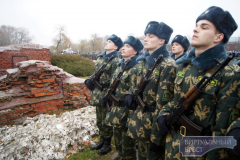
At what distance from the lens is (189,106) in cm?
151

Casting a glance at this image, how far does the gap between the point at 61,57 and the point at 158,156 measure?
36.9 ft

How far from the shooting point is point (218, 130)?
4.25ft

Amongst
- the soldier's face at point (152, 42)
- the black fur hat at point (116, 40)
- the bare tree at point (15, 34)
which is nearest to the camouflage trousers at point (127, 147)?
the soldier's face at point (152, 42)

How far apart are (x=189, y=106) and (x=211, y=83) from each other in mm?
298

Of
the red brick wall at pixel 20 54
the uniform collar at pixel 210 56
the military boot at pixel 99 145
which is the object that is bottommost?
the military boot at pixel 99 145

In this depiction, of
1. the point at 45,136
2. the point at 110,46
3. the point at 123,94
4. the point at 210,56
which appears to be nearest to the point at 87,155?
the point at 45,136

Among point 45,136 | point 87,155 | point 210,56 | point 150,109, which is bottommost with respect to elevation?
point 87,155

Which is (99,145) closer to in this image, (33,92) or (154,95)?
(154,95)

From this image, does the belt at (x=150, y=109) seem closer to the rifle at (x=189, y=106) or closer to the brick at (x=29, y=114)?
the rifle at (x=189, y=106)

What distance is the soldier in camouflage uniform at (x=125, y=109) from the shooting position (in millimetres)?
2689

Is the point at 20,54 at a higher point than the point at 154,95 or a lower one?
higher

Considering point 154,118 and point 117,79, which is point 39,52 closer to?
point 117,79

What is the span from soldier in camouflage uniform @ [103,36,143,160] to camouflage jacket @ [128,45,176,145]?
1.35ft

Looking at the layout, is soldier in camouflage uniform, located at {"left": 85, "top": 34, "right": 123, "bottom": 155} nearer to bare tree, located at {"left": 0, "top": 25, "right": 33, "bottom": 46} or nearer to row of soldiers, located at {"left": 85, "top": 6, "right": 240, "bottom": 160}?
row of soldiers, located at {"left": 85, "top": 6, "right": 240, "bottom": 160}
